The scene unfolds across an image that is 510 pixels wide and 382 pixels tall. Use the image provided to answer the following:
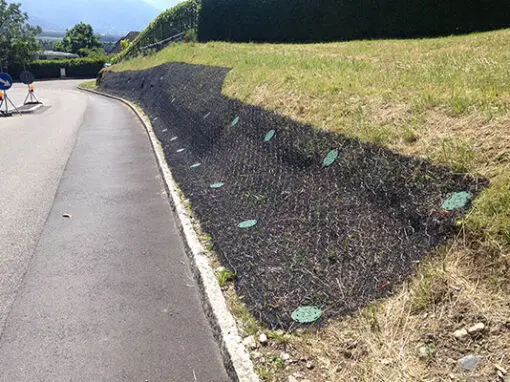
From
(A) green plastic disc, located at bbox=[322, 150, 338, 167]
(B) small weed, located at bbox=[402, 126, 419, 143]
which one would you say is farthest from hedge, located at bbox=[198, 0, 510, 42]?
(B) small weed, located at bbox=[402, 126, 419, 143]

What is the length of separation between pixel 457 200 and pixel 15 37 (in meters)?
84.9

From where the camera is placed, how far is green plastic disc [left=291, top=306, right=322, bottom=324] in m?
3.81

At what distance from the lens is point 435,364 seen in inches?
118

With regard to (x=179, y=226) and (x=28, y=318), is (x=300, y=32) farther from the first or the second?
(x=28, y=318)

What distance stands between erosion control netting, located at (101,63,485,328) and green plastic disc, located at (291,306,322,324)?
0.17 feet

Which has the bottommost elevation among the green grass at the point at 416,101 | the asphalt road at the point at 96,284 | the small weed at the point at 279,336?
the asphalt road at the point at 96,284

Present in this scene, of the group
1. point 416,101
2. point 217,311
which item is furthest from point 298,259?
point 416,101

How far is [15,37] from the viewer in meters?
74.4

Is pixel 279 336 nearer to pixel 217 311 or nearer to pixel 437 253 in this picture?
pixel 217 311

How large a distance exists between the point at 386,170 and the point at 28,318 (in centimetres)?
377

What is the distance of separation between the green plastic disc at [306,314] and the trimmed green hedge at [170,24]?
31.0m

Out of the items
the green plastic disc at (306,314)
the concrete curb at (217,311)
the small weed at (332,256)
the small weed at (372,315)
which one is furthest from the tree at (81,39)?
the small weed at (372,315)

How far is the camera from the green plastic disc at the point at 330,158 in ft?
18.1

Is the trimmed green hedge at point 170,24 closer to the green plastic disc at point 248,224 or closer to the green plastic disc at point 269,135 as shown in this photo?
the green plastic disc at point 269,135
